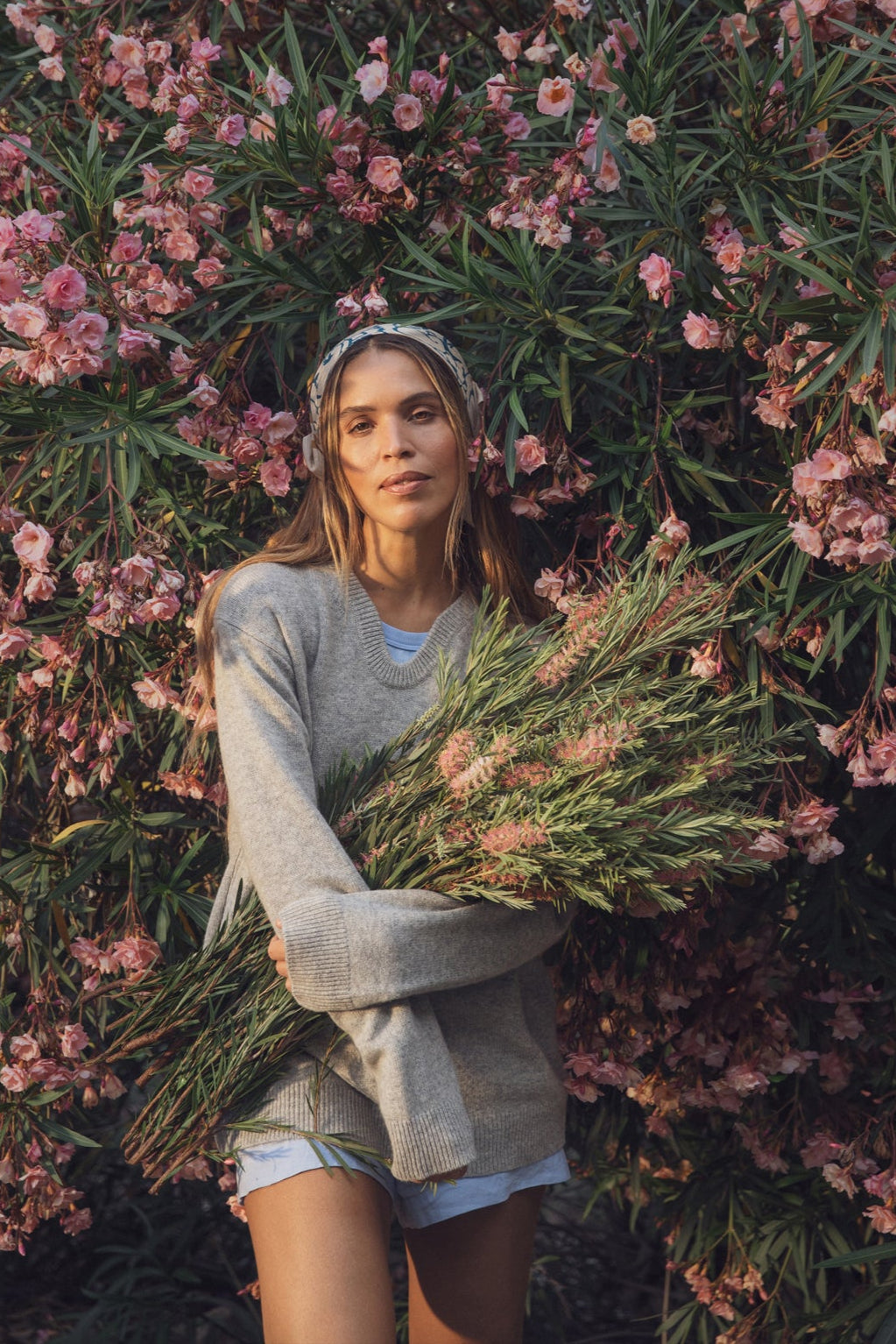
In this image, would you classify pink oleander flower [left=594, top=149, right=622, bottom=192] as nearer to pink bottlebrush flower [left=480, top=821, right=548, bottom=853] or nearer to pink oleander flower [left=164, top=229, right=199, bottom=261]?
pink oleander flower [left=164, top=229, right=199, bottom=261]

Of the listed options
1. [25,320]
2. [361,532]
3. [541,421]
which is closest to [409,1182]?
[361,532]

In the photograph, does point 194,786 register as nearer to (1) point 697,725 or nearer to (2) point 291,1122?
(2) point 291,1122

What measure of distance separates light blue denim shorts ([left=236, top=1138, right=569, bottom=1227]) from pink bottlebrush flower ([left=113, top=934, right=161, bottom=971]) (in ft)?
1.68

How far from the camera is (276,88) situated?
2.18 metres

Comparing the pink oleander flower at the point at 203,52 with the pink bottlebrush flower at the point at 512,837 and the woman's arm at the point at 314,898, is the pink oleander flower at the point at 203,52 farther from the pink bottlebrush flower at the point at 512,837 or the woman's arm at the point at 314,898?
the pink bottlebrush flower at the point at 512,837

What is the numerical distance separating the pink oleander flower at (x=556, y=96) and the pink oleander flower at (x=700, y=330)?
0.45 m

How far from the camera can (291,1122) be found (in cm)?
176

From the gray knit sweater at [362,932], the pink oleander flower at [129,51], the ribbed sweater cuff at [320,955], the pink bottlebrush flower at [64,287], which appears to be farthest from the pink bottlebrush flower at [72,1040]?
the pink oleander flower at [129,51]

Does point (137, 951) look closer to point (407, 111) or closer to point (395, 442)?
point (395, 442)

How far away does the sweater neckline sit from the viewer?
2000 mm

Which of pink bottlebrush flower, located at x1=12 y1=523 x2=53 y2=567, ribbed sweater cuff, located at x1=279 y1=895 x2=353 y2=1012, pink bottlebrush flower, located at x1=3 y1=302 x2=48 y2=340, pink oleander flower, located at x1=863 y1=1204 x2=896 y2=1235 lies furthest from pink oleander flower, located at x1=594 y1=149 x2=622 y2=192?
pink oleander flower, located at x1=863 y1=1204 x2=896 y2=1235

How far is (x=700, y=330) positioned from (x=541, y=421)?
299mm

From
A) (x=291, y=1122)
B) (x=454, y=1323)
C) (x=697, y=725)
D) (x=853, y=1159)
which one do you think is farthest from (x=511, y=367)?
(x=853, y=1159)

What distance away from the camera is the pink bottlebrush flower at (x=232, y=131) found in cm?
220
